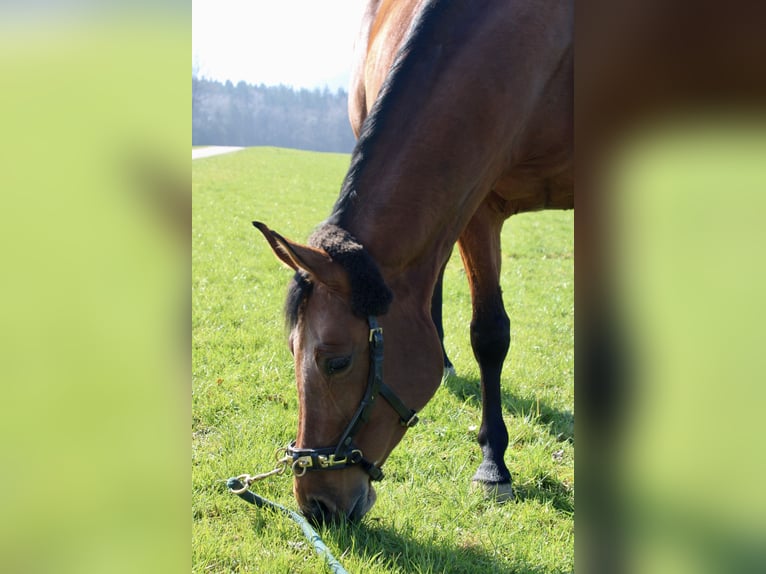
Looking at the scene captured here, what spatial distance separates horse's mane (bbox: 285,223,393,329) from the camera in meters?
2.36

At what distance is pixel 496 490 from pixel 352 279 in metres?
1.52

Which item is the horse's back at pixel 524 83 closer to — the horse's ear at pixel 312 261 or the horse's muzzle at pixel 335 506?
the horse's ear at pixel 312 261

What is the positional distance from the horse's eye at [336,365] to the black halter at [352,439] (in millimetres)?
114

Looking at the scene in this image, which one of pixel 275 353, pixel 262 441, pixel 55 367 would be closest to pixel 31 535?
pixel 55 367

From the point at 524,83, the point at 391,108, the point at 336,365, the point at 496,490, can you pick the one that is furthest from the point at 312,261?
the point at 496,490

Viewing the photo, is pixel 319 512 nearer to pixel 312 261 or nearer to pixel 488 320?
pixel 312 261

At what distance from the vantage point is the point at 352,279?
2357 mm

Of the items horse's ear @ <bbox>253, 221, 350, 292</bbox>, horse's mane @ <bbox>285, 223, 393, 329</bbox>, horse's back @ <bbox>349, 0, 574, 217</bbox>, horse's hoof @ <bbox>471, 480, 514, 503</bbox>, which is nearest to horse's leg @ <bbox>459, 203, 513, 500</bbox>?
horse's hoof @ <bbox>471, 480, 514, 503</bbox>

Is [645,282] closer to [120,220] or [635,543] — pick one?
[635,543]

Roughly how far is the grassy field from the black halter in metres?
0.34

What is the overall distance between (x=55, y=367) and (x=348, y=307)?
185 centimetres

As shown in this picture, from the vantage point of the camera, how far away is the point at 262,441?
3.55 m

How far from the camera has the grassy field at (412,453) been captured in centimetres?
260

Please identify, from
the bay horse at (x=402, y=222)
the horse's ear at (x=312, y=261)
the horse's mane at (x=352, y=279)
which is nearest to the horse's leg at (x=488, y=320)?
the bay horse at (x=402, y=222)
